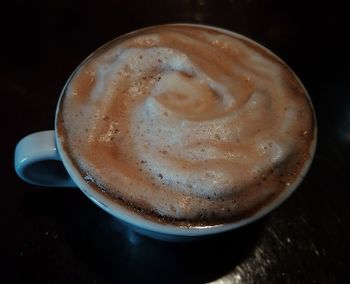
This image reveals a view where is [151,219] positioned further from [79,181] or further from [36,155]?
[36,155]

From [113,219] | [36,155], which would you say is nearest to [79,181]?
[36,155]

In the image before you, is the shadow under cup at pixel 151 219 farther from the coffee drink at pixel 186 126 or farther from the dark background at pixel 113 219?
the dark background at pixel 113 219

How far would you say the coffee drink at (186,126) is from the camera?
0.63 m

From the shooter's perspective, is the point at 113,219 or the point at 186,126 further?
the point at 113,219

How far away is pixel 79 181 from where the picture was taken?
0.65 metres

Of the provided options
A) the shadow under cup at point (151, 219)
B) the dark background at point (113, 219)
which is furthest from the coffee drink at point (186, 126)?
the dark background at point (113, 219)

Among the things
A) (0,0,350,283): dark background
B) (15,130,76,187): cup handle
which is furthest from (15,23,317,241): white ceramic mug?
(0,0,350,283): dark background

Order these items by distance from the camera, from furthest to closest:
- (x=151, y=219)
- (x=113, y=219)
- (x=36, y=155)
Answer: (x=113, y=219) → (x=36, y=155) → (x=151, y=219)

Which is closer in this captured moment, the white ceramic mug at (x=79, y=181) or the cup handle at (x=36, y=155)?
the white ceramic mug at (x=79, y=181)

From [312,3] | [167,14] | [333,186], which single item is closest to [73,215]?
[333,186]

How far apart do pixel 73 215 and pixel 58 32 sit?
64 centimetres

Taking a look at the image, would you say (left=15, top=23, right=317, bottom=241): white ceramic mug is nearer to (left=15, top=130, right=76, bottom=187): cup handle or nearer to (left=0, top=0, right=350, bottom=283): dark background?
(left=15, top=130, right=76, bottom=187): cup handle

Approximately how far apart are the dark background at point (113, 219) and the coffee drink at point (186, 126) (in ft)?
0.81

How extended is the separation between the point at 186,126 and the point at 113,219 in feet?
1.04
